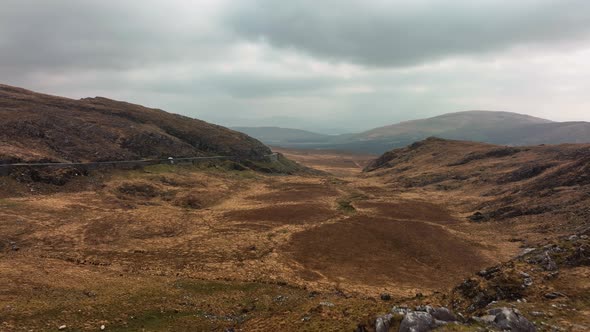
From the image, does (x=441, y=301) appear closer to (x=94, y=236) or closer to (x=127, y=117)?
(x=94, y=236)

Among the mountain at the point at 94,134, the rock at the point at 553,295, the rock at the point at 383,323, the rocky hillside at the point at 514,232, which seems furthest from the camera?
the mountain at the point at 94,134

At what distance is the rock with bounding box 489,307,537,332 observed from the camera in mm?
18188

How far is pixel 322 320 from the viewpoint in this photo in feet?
82.2

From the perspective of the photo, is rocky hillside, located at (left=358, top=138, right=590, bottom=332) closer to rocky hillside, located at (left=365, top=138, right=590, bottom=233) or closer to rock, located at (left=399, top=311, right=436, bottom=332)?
rock, located at (left=399, top=311, right=436, bottom=332)

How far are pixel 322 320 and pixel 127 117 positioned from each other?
550 feet

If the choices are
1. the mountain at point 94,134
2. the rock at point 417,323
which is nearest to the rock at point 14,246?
the mountain at point 94,134

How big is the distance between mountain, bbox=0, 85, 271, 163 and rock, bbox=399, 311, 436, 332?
4045 inches

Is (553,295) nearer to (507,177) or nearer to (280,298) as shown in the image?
(280,298)

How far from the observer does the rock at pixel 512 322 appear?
Answer: 1819 cm

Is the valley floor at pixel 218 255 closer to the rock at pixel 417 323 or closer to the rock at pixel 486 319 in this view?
the rock at pixel 417 323

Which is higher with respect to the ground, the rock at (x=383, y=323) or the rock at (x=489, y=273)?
the rock at (x=383, y=323)

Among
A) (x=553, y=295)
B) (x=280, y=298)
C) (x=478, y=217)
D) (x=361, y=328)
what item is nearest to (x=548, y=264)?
(x=553, y=295)

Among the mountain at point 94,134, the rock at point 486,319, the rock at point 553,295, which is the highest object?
the mountain at point 94,134

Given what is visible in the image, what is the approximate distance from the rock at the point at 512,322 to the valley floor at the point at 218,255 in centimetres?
812
